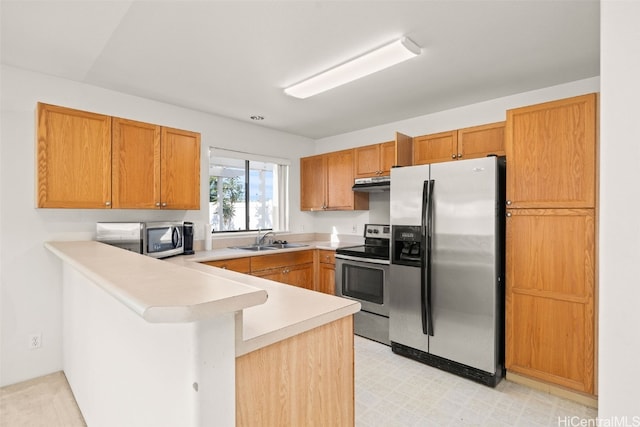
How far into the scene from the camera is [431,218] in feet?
8.95

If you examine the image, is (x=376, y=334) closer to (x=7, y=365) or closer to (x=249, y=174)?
(x=249, y=174)

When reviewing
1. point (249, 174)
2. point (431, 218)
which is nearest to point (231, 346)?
point (431, 218)

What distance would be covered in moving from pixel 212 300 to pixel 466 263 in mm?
2337

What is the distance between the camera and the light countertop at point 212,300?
686 mm

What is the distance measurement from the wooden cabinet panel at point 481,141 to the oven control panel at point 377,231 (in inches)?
47.9

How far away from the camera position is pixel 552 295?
2.29 m

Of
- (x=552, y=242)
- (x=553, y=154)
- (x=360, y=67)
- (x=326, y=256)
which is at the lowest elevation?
(x=326, y=256)

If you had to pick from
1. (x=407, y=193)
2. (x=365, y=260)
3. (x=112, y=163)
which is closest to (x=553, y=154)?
(x=407, y=193)

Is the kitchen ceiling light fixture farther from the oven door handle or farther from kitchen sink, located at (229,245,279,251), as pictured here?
kitchen sink, located at (229,245,279,251)

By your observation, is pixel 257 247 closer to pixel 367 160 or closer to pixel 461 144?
pixel 367 160

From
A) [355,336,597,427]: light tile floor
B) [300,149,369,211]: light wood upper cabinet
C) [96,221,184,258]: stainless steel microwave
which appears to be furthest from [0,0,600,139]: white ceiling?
[355,336,597,427]: light tile floor

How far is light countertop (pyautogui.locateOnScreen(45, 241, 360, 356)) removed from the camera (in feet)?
2.25

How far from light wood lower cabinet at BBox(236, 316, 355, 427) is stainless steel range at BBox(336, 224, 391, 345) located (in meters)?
2.06

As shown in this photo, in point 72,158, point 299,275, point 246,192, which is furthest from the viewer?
point 246,192
